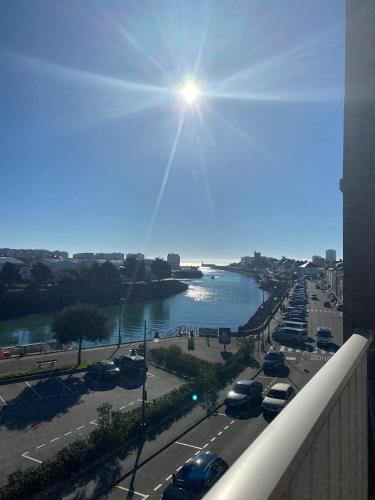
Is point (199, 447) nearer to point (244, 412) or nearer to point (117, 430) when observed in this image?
point (117, 430)

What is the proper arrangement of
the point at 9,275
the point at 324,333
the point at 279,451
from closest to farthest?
the point at 279,451
the point at 324,333
the point at 9,275

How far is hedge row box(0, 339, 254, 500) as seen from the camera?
26.9ft

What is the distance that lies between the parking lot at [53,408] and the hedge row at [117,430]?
3.44 ft

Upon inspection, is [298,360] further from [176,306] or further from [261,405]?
[176,306]

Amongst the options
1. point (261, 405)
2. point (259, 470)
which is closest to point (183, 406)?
point (261, 405)

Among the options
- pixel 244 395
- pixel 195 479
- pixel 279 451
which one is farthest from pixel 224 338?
pixel 279 451

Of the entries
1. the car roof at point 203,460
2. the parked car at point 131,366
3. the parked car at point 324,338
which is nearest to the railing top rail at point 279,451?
the car roof at point 203,460

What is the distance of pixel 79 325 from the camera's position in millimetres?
19891

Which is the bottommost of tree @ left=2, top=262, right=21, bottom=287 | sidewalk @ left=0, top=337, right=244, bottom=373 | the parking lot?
the parking lot

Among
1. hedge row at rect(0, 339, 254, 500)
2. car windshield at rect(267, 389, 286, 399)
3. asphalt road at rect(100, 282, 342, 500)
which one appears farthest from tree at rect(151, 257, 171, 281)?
car windshield at rect(267, 389, 286, 399)

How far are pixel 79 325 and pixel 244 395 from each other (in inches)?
413

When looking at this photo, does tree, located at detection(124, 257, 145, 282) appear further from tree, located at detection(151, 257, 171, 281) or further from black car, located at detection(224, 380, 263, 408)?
black car, located at detection(224, 380, 263, 408)

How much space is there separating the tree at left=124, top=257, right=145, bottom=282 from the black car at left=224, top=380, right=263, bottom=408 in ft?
217

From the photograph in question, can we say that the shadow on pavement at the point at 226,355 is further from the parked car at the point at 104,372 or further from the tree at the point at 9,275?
the tree at the point at 9,275
